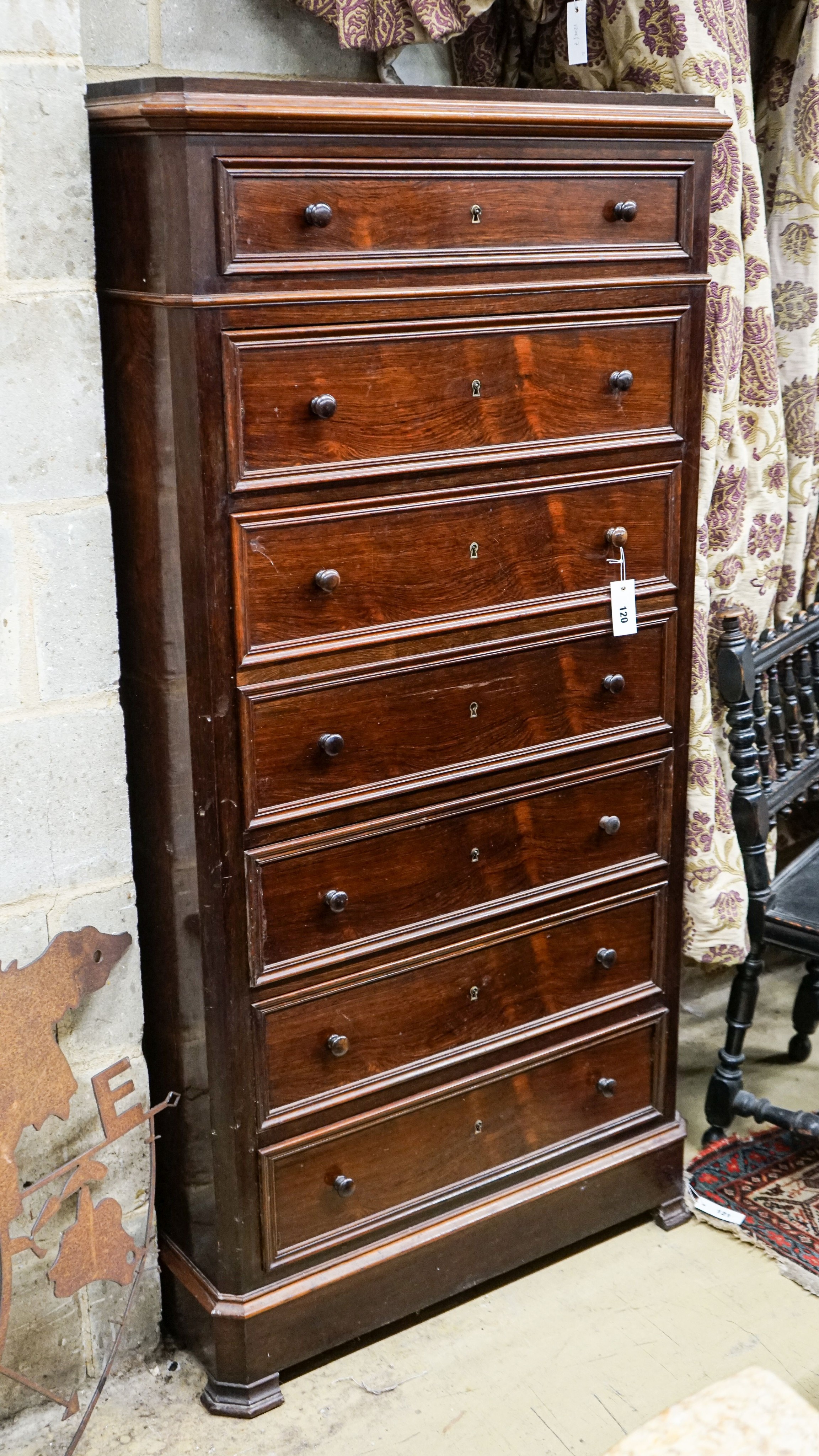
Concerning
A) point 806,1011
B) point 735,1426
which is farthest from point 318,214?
point 806,1011

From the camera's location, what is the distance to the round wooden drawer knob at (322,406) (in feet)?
6.10

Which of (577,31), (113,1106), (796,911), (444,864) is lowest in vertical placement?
(796,911)

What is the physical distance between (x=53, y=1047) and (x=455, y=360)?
3.64ft

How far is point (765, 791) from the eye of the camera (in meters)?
A: 2.66

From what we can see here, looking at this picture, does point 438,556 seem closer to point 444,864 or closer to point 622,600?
point 622,600

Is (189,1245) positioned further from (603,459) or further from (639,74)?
(639,74)

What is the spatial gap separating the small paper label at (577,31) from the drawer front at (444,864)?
48.6 inches

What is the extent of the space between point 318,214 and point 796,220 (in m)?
1.36

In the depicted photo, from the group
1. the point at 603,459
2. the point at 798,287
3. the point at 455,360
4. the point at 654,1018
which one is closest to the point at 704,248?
the point at 603,459

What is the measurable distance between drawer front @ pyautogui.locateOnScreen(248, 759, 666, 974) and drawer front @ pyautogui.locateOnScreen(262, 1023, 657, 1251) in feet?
1.05

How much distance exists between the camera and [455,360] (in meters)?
1.99

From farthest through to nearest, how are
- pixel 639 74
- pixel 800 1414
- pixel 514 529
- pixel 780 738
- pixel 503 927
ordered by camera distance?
pixel 780 738 → pixel 639 74 → pixel 503 927 → pixel 514 529 → pixel 800 1414

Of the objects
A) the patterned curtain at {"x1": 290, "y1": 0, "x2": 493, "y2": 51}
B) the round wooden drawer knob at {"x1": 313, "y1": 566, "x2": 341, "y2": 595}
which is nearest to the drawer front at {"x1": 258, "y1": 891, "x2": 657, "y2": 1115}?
the round wooden drawer knob at {"x1": 313, "y1": 566, "x2": 341, "y2": 595}

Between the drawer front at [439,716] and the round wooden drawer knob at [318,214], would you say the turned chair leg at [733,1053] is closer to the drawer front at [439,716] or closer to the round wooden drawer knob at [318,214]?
the drawer front at [439,716]
